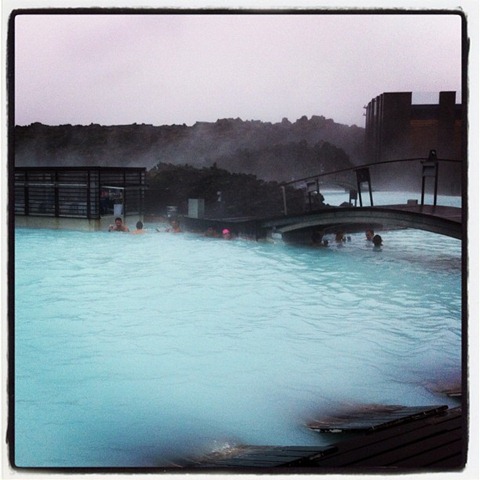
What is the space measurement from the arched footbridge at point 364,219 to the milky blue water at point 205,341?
13cm

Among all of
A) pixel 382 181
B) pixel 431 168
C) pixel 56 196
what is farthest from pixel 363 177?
pixel 56 196

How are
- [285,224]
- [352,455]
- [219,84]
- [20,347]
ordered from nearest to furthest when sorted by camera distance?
[352,455], [20,347], [219,84], [285,224]

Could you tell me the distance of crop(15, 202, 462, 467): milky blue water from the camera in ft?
10.2

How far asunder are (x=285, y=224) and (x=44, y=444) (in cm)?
262

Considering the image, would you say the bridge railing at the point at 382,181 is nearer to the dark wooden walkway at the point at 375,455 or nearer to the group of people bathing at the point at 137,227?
the group of people bathing at the point at 137,227

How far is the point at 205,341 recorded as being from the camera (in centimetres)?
412

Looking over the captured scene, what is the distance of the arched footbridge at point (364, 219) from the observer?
3.98m

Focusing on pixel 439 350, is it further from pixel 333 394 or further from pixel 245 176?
pixel 245 176

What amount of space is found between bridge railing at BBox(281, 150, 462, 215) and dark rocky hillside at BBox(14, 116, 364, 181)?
85mm

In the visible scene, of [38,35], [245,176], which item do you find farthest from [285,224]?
[38,35]

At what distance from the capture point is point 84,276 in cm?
411

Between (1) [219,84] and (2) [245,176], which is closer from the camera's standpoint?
(1) [219,84]

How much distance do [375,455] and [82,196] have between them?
11.0 ft

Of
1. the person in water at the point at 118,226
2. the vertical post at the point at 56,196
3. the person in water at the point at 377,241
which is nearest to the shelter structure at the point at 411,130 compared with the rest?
the person in water at the point at 377,241
